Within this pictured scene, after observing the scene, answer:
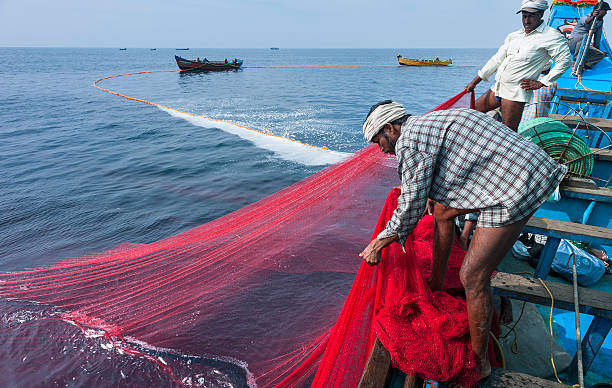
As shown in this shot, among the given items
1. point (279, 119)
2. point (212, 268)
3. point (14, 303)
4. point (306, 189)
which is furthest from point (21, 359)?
point (279, 119)

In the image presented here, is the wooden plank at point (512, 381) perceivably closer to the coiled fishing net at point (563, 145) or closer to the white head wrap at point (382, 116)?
the white head wrap at point (382, 116)

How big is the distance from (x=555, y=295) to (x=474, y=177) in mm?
1214

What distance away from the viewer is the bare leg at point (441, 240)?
2.00m

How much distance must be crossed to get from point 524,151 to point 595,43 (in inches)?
515

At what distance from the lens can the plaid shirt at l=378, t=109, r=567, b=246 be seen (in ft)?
5.08

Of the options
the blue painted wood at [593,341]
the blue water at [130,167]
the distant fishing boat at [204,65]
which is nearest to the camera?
the blue painted wood at [593,341]

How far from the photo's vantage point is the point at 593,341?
85.9 inches

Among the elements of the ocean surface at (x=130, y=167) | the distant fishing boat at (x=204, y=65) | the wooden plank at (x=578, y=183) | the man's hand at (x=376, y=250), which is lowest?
the ocean surface at (x=130, y=167)

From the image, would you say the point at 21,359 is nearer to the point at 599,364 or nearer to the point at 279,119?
the point at 599,364

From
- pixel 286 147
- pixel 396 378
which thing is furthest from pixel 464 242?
pixel 286 147

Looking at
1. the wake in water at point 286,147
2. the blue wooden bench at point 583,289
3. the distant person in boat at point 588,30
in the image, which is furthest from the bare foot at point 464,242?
the distant person in boat at point 588,30

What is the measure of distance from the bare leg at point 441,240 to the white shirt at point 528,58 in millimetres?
2333

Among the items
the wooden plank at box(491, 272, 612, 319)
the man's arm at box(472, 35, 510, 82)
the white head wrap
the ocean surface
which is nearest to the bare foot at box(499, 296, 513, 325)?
the wooden plank at box(491, 272, 612, 319)

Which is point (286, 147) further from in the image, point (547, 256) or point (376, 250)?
point (376, 250)
